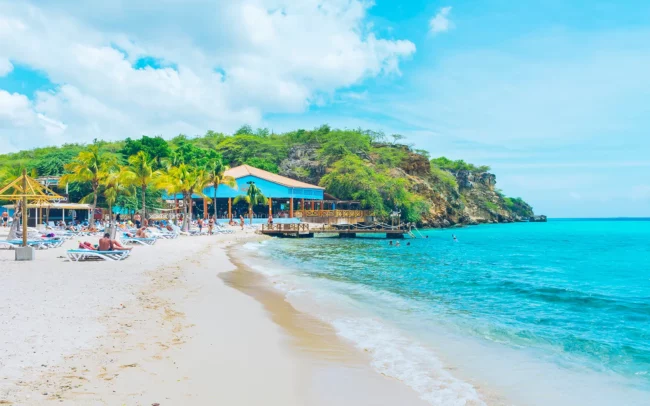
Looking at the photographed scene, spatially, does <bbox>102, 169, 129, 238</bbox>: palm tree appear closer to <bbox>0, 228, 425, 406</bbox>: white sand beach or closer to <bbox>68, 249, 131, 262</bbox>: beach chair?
<bbox>68, 249, 131, 262</bbox>: beach chair

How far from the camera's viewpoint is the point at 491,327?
10.7 m

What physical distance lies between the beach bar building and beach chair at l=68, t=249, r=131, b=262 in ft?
107

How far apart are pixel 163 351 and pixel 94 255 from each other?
1129 cm

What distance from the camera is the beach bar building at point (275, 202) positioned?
52281 mm

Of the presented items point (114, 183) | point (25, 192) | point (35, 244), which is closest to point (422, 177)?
point (114, 183)

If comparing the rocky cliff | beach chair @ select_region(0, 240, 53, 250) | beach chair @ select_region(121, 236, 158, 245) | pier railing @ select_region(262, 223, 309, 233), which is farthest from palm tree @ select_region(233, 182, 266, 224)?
beach chair @ select_region(0, 240, 53, 250)

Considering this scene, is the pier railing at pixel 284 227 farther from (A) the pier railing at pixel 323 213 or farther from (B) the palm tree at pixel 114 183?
(B) the palm tree at pixel 114 183

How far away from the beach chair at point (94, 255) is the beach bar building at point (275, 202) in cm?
3267

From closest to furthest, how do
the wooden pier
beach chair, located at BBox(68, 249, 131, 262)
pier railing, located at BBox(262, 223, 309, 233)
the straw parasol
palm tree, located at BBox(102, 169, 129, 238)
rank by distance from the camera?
beach chair, located at BBox(68, 249, 131, 262) → the straw parasol → palm tree, located at BBox(102, 169, 129, 238) → the wooden pier → pier railing, located at BBox(262, 223, 309, 233)

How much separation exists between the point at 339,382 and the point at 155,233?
2688cm

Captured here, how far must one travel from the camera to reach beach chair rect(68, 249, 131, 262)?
15913mm

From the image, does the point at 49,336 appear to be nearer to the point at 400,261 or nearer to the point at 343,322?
the point at 343,322

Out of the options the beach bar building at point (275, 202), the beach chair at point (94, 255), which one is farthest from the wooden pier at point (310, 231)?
the beach chair at point (94, 255)

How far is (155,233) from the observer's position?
99.9 ft
